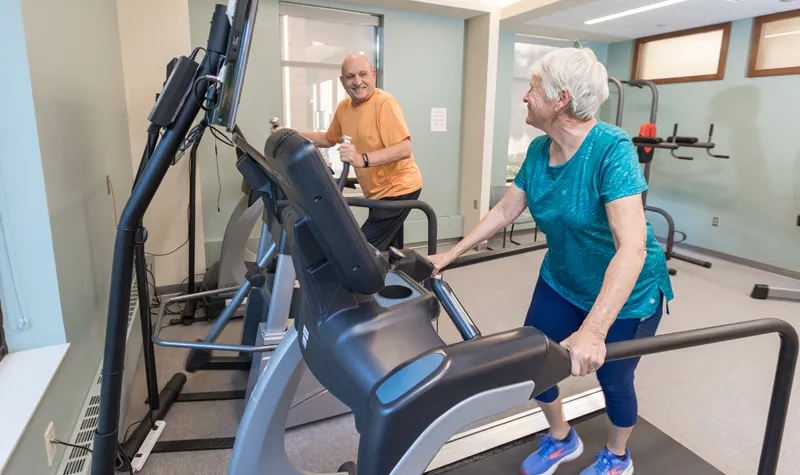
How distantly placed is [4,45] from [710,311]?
4.36m

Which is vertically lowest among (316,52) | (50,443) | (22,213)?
(50,443)

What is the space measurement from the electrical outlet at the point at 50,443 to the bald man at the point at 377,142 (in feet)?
5.48

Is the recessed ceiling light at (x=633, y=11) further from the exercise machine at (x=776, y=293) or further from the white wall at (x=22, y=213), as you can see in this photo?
the white wall at (x=22, y=213)

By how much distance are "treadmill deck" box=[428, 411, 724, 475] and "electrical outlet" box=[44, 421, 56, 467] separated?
4.19ft

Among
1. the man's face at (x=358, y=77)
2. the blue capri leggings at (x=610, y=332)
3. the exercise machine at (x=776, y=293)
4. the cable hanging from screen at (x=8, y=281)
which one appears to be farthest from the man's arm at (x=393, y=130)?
the exercise machine at (x=776, y=293)

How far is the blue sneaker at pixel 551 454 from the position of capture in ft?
6.13

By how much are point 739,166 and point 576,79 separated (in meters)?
4.74

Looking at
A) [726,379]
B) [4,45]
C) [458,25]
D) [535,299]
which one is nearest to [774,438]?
[535,299]

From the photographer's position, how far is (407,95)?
495 cm

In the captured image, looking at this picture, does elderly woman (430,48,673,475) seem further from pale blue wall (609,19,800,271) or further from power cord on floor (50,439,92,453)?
pale blue wall (609,19,800,271)

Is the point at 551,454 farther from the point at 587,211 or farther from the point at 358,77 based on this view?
the point at 358,77

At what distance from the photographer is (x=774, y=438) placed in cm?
157

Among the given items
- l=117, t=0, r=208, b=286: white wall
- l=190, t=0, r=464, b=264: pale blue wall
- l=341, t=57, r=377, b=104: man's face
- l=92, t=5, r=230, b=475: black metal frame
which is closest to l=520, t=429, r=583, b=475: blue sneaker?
→ l=92, t=5, r=230, b=475: black metal frame

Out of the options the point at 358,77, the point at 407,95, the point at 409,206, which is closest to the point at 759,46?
the point at 407,95
